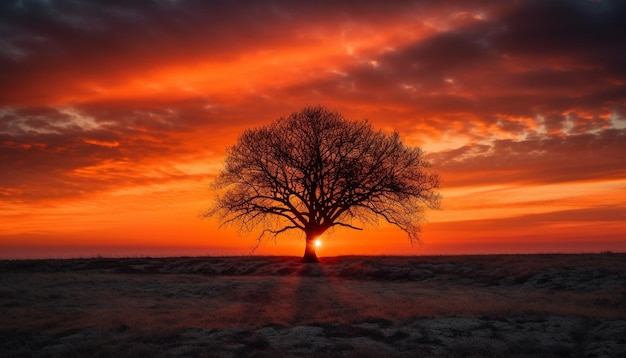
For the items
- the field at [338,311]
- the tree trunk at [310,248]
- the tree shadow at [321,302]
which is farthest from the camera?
the tree trunk at [310,248]

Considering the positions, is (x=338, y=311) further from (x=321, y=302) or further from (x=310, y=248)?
(x=310, y=248)

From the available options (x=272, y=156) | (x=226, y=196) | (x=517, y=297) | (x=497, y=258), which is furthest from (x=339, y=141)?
(x=517, y=297)

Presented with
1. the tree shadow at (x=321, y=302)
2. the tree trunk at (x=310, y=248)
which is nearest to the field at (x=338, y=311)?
the tree shadow at (x=321, y=302)

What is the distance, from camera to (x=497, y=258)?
42625mm

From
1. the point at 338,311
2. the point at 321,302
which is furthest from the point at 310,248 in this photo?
the point at 338,311

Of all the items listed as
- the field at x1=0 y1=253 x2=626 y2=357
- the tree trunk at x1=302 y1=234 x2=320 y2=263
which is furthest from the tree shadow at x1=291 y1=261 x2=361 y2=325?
the tree trunk at x1=302 y1=234 x2=320 y2=263

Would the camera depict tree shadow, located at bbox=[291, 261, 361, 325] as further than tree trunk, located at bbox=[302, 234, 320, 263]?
No

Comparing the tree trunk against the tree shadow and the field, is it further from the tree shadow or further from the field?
the tree shadow

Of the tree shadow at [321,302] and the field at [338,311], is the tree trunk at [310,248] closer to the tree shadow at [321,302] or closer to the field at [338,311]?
the field at [338,311]

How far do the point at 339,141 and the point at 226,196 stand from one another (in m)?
11.2

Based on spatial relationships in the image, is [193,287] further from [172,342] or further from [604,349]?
[604,349]

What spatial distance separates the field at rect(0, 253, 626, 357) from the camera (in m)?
16.6

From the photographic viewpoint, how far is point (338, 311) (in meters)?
22.7

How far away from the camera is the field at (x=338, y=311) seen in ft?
54.4
